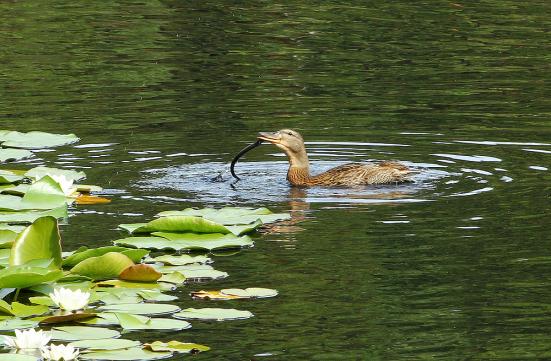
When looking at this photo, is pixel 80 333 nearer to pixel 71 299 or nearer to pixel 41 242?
pixel 71 299

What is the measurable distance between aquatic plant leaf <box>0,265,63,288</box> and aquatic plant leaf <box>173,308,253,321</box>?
0.86 meters

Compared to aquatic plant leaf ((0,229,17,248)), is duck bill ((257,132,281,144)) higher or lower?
higher

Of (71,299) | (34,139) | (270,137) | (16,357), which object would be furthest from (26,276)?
(34,139)

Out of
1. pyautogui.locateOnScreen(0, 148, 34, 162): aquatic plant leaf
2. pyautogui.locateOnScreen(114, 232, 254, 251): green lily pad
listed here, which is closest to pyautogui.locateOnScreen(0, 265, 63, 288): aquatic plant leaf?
pyautogui.locateOnScreen(114, 232, 254, 251): green lily pad

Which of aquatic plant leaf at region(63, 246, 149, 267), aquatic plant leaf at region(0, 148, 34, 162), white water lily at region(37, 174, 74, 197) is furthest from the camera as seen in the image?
aquatic plant leaf at region(0, 148, 34, 162)

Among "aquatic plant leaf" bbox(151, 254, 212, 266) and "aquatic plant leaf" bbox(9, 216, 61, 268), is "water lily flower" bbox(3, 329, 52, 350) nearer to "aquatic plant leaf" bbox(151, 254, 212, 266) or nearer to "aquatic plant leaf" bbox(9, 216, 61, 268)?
"aquatic plant leaf" bbox(9, 216, 61, 268)

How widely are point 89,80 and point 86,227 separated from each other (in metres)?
7.61

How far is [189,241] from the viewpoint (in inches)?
369

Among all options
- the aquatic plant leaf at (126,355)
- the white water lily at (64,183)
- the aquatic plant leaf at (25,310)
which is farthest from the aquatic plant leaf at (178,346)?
the white water lily at (64,183)

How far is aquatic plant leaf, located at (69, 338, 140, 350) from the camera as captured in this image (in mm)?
6992

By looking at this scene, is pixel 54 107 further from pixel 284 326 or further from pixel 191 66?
pixel 284 326

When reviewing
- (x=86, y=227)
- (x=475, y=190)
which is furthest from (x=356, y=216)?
(x=86, y=227)

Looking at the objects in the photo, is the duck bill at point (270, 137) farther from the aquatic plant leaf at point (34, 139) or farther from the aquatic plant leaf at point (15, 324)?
the aquatic plant leaf at point (15, 324)

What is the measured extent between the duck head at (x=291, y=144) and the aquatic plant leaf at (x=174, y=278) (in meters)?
4.13
